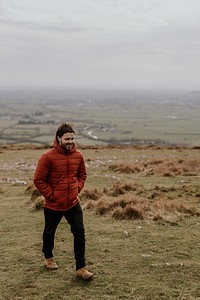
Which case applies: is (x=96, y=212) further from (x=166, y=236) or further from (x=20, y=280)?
(x=20, y=280)

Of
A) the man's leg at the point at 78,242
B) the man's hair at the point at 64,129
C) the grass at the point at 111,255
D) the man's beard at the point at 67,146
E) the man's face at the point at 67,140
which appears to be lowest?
the grass at the point at 111,255

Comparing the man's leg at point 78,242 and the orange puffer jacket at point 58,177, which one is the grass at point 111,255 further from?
the orange puffer jacket at point 58,177

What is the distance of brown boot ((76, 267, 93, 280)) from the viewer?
8375 mm

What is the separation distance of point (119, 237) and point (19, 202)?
6.82 metres

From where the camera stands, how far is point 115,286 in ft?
26.7

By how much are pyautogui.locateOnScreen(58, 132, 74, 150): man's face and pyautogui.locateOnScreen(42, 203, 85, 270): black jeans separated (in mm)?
1345

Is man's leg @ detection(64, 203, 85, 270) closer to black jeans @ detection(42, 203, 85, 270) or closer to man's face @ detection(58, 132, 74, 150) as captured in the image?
black jeans @ detection(42, 203, 85, 270)

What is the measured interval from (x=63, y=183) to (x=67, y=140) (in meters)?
0.96

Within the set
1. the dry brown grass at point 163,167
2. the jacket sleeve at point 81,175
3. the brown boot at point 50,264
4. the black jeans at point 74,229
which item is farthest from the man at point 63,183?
the dry brown grass at point 163,167

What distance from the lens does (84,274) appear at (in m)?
8.40

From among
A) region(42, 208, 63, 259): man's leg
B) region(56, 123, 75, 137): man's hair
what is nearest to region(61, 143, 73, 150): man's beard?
region(56, 123, 75, 137): man's hair

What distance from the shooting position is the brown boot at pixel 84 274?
27.5 ft

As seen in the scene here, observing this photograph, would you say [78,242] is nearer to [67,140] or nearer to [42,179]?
[42,179]

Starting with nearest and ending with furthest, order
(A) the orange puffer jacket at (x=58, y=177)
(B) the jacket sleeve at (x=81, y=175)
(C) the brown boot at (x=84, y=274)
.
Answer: (C) the brown boot at (x=84, y=274) < (A) the orange puffer jacket at (x=58, y=177) < (B) the jacket sleeve at (x=81, y=175)
